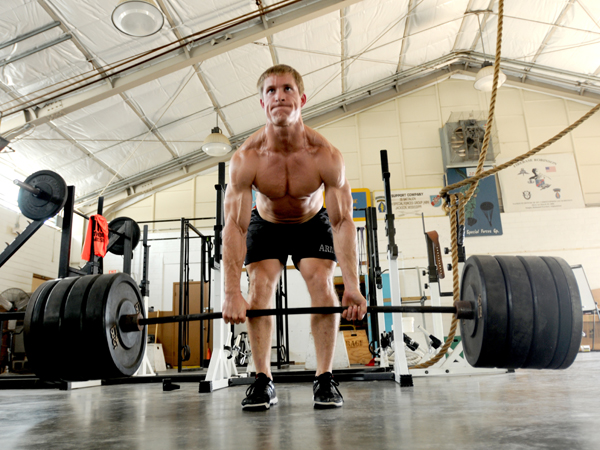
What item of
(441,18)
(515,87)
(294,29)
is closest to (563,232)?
(515,87)

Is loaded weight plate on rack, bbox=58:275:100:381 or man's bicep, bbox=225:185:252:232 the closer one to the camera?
loaded weight plate on rack, bbox=58:275:100:381

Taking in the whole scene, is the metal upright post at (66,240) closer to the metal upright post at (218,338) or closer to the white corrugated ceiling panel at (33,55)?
the metal upright post at (218,338)

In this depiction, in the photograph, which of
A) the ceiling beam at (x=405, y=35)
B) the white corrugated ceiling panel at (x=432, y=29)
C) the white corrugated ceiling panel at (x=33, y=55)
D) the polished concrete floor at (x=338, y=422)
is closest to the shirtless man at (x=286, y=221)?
the polished concrete floor at (x=338, y=422)

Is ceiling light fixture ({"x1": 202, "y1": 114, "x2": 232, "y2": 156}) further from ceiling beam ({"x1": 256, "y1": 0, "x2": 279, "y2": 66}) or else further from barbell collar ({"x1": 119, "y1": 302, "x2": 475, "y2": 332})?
barbell collar ({"x1": 119, "y1": 302, "x2": 475, "y2": 332})

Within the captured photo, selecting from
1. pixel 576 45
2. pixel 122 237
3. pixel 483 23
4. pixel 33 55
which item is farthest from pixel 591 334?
pixel 33 55

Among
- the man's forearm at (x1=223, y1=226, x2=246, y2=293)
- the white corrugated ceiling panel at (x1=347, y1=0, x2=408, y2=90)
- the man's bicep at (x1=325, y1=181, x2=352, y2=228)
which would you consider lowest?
the man's forearm at (x1=223, y1=226, x2=246, y2=293)

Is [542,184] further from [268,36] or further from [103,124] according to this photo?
[103,124]

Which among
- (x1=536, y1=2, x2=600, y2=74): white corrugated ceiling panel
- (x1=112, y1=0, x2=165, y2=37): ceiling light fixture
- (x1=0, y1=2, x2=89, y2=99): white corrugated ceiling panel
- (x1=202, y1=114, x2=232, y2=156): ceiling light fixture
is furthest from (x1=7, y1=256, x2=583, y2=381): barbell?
(x1=536, y1=2, x2=600, y2=74): white corrugated ceiling panel

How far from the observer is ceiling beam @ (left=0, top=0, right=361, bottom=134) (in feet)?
17.6

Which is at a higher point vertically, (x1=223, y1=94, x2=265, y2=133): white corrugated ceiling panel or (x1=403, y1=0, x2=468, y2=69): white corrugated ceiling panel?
(x1=403, y1=0, x2=468, y2=69): white corrugated ceiling panel

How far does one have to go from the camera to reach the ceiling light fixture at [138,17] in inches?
150

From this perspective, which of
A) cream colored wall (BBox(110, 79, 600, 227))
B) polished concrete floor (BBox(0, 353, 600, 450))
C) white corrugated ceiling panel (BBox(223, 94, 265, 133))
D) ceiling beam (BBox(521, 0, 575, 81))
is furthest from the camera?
cream colored wall (BBox(110, 79, 600, 227))

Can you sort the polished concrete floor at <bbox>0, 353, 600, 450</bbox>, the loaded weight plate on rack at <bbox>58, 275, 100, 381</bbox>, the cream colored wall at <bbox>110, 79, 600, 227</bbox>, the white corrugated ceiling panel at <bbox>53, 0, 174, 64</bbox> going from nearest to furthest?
the polished concrete floor at <bbox>0, 353, 600, 450</bbox>, the loaded weight plate on rack at <bbox>58, 275, 100, 381</bbox>, the white corrugated ceiling panel at <bbox>53, 0, 174, 64</bbox>, the cream colored wall at <bbox>110, 79, 600, 227</bbox>

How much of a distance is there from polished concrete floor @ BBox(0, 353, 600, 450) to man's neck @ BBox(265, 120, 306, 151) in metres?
0.98
